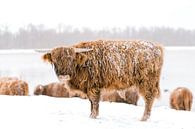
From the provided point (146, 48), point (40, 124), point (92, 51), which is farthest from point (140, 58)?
point (40, 124)

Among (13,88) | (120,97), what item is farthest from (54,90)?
(120,97)

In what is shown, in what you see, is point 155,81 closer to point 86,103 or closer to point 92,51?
point 92,51

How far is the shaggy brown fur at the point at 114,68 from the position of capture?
8.92 meters

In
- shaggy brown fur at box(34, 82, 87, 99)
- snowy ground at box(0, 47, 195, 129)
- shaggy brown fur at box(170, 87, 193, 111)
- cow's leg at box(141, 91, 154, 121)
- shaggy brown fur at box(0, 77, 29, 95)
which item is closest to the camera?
snowy ground at box(0, 47, 195, 129)

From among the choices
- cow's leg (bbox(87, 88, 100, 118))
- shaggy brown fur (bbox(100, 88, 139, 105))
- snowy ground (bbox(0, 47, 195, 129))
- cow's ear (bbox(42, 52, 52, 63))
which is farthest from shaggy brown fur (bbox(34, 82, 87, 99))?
cow's ear (bbox(42, 52, 52, 63))

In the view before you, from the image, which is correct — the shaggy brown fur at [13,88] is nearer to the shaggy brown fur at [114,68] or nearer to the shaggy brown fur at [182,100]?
the shaggy brown fur at [182,100]

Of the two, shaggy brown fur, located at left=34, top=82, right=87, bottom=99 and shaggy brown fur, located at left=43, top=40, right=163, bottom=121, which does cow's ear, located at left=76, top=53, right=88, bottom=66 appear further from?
shaggy brown fur, located at left=34, top=82, right=87, bottom=99

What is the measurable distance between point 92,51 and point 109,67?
47 centimetres

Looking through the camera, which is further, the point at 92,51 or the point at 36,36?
the point at 36,36

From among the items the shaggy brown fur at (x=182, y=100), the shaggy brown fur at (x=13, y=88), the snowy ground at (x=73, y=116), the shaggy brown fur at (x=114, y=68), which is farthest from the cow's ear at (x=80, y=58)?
the shaggy brown fur at (x=182, y=100)

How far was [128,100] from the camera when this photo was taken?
15.3m

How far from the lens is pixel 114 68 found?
8.95m

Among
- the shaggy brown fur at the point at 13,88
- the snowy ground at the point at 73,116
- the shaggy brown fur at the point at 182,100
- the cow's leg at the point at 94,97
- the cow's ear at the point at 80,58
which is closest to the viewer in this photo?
the snowy ground at the point at 73,116

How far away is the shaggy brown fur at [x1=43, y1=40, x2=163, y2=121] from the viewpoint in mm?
8922
